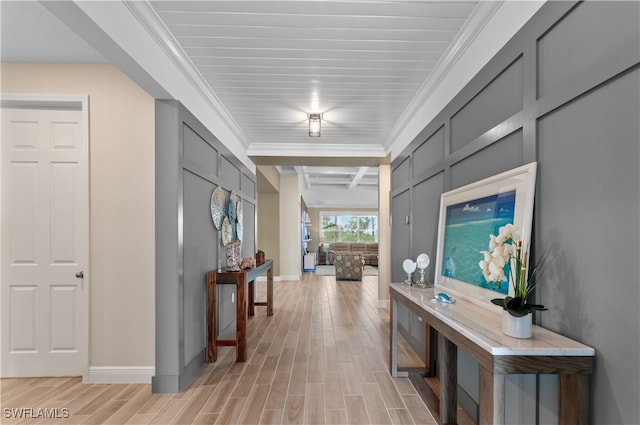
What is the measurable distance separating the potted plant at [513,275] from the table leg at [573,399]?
0.67ft

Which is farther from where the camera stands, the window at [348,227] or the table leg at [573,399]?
the window at [348,227]

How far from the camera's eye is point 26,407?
2.47 metres

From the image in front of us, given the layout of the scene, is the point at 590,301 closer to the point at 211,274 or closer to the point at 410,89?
the point at 410,89

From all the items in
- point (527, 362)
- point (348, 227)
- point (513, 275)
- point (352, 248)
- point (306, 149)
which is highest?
point (306, 149)

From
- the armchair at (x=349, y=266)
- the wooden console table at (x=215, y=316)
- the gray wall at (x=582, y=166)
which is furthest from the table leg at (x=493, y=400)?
the armchair at (x=349, y=266)

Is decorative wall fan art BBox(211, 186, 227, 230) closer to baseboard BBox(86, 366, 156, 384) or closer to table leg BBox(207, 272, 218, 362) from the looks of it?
table leg BBox(207, 272, 218, 362)

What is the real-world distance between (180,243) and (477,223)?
2189mm

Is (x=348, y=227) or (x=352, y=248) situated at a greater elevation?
(x=348, y=227)

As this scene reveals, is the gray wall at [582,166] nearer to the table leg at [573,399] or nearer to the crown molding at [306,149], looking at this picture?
the table leg at [573,399]

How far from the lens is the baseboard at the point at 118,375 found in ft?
9.35

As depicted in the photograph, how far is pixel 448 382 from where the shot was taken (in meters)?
2.15

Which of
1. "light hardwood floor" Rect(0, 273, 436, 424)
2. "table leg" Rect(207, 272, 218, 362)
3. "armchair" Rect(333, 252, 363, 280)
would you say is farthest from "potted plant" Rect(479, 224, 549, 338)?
"armchair" Rect(333, 252, 363, 280)

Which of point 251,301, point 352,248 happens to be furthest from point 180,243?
point 352,248

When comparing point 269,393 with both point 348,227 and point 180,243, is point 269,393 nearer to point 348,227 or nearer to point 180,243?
point 180,243
